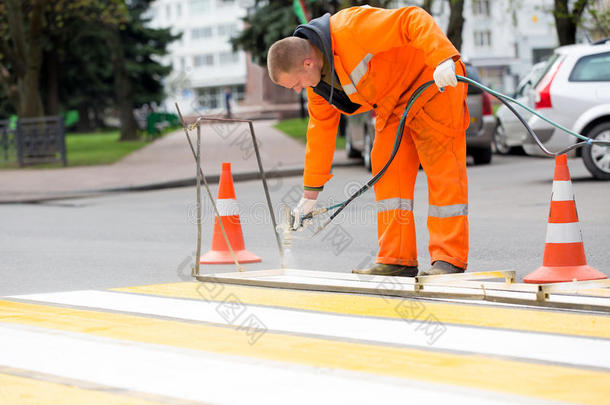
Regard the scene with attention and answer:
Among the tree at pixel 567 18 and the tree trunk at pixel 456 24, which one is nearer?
the tree trunk at pixel 456 24

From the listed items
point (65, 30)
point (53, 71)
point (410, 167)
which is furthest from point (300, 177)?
point (53, 71)

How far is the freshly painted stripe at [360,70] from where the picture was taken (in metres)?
4.96

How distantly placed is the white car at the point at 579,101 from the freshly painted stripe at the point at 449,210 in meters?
7.37

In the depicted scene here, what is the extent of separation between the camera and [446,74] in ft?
15.1

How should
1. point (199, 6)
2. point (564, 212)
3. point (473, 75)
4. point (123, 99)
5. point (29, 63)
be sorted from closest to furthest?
point (564, 212) → point (473, 75) → point (29, 63) → point (123, 99) → point (199, 6)

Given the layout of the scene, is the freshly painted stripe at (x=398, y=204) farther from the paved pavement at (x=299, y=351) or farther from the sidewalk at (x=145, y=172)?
the sidewalk at (x=145, y=172)

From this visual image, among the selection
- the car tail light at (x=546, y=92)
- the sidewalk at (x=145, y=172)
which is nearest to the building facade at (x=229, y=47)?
the sidewalk at (x=145, y=172)

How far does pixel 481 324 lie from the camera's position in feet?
13.6

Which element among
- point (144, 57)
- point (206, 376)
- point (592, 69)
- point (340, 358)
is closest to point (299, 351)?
point (340, 358)

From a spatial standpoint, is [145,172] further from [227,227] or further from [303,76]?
[303,76]

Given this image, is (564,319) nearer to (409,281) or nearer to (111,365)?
(409,281)

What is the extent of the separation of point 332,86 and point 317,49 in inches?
8.7

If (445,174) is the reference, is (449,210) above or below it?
below

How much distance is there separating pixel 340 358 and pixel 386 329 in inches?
23.3
